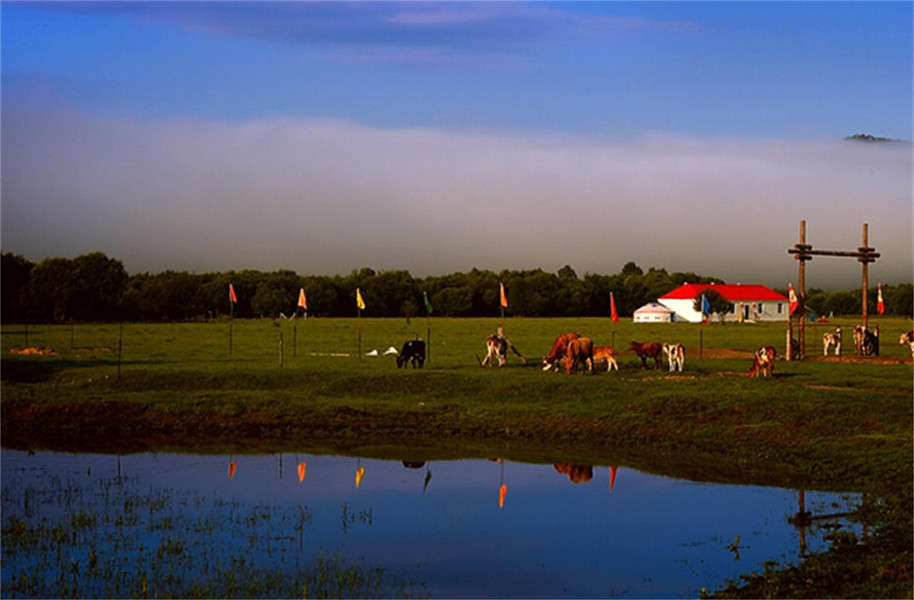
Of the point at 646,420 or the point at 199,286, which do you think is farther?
the point at 199,286

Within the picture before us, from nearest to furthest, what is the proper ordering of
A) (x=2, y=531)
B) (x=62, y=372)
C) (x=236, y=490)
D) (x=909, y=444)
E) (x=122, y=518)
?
(x=2, y=531)
(x=122, y=518)
(x=236, y=490)
(x=909, y=444)
(x=62, y=372)

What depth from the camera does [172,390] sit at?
35719mm

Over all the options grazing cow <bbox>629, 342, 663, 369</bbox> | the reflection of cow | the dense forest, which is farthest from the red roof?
the reflection of cow

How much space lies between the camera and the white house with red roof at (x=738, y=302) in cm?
11850

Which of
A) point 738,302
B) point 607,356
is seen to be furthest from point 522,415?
point 738,302

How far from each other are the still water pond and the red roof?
97623 mm

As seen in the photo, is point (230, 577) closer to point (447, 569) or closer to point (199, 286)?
point (447, 569)

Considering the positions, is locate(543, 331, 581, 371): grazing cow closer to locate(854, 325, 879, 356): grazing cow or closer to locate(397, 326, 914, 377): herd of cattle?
locate(397, 326, 914, 377): herd of cattle

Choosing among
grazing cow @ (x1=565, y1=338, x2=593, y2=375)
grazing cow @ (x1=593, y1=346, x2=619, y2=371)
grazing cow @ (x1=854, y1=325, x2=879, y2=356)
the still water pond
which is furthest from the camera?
grazing cow @ (x1=854, y1=325, x2=879, y2=356)

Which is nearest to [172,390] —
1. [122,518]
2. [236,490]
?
[236,490]

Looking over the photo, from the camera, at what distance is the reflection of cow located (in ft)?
76.9

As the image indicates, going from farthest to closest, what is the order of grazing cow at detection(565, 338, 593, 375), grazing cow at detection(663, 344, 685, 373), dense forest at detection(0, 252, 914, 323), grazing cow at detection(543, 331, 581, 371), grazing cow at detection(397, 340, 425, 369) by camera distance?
1. dense forest at detection(0, 252, 914, 323)
2. grazing cow at detection(397, 340, 425, 369)
3. grazing cow at detection(543, 331, 581, 371)
4. grazing cow at detection(663, 344, 685, 373)
5. grazing cow at detection(565, 338, 593, 375)

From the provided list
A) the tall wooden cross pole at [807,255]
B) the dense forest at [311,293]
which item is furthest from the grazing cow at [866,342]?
the dense forest at [311,293]

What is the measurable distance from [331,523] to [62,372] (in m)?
24.6
